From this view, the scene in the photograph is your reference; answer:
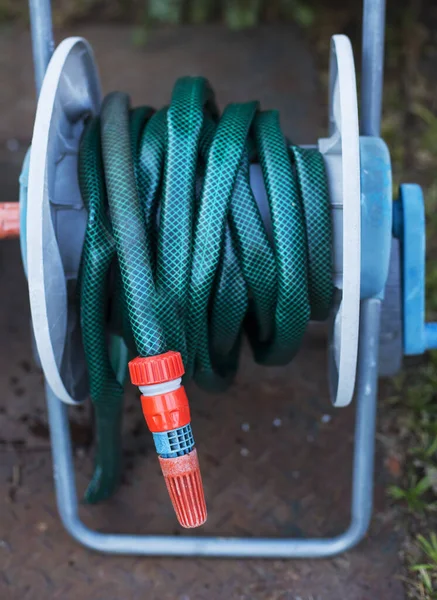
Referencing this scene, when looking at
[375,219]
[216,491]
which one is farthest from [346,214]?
[216,491]

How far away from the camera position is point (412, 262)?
1.34m

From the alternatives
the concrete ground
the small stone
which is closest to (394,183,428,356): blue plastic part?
the concrete ground

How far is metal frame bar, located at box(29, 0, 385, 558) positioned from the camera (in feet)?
4.41

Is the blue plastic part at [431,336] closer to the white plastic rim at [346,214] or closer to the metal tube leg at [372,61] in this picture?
the white plastic rim at [346,214]

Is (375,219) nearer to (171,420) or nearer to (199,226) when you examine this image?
(199,226)

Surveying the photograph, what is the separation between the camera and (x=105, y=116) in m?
1.26

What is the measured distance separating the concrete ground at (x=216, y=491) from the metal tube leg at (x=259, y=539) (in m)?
0.10

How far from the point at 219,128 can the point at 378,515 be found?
0.93 meters

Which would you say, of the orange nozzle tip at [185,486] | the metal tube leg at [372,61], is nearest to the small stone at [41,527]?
the orange nozzle tip at [185,486]

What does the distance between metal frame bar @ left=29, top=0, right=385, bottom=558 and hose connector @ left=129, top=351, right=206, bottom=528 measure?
16.6 inches

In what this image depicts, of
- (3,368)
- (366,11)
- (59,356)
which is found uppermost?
(366,11)

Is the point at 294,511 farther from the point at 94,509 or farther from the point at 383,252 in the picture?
the point at 383,252

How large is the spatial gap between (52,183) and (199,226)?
0.27 m

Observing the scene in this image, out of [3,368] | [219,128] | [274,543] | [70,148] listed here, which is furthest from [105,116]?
[274,543]
